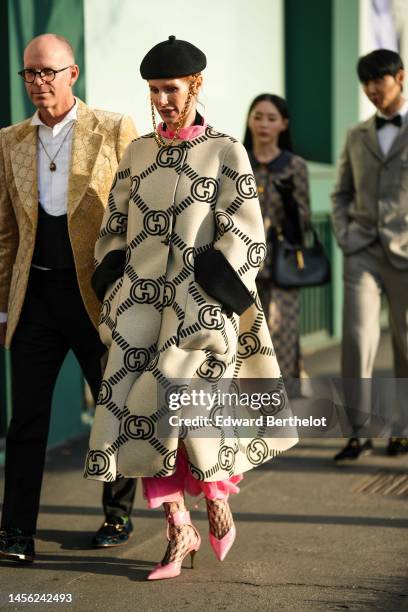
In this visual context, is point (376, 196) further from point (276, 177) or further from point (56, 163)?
point (56, 163)

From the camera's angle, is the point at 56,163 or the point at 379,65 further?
the point at 379,65

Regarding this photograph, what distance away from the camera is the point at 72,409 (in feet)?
23.8

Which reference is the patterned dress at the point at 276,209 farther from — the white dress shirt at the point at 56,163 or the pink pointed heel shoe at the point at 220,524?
the pink pointed heel shoe at the point at 220,524

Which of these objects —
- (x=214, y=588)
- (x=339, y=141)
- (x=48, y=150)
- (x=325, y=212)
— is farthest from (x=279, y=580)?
(x=339, y=141)

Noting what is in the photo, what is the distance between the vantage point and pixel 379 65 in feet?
21.0

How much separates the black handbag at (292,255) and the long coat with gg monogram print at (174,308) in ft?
8.48

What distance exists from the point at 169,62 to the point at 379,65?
6.88 feet

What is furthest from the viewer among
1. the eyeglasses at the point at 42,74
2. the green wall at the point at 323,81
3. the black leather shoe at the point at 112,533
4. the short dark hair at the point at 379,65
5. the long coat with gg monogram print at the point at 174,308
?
the green wall at the point at 323,81

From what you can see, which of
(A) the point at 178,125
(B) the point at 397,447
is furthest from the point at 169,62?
(B) the point at 397,447

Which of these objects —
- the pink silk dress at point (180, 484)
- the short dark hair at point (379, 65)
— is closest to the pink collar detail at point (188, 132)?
the pink silk dress at point (180, 484)

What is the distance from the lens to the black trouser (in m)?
5.11

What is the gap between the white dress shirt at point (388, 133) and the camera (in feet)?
21.8

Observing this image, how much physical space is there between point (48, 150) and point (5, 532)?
1540 mm

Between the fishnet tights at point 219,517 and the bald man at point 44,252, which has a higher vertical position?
the bald man at point 44,252
